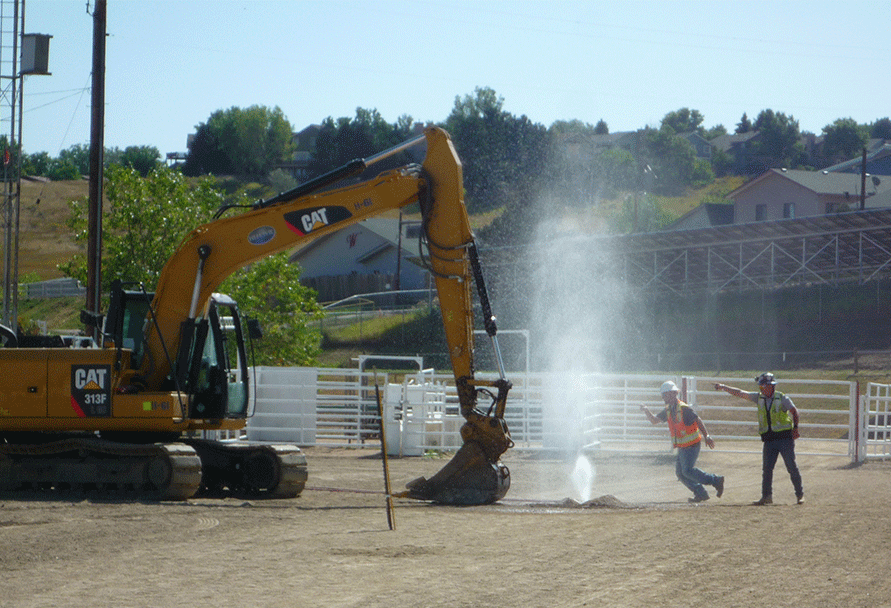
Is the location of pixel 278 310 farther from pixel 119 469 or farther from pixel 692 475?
pixel 692 475

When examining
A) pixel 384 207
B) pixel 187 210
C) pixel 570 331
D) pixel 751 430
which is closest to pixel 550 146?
pixel 570 331

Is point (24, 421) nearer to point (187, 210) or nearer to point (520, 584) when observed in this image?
point (520, 584)

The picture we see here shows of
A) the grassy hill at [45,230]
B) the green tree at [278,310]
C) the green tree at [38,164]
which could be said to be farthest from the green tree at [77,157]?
the green tree at [278,310]

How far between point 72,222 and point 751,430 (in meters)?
25.0

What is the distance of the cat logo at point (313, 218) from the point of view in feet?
41.7

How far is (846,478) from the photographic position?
16859mm

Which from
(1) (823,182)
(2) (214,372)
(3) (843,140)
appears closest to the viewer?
(2) (214,372)

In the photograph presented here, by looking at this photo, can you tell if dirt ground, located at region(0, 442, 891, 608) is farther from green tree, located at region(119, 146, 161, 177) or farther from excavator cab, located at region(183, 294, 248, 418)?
green tree, located at region(119, 146, 161, 177)

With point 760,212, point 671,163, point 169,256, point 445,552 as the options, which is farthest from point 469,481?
point 671,163

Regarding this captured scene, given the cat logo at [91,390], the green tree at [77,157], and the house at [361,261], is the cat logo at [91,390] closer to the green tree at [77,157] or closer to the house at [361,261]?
the house at [361,261]

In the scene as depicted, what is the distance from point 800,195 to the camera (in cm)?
6975

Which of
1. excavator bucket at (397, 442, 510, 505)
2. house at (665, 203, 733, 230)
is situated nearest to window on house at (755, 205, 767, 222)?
house at (665, 203, 733, 230)

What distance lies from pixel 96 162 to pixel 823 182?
59.9 metres

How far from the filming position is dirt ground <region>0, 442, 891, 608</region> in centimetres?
713
